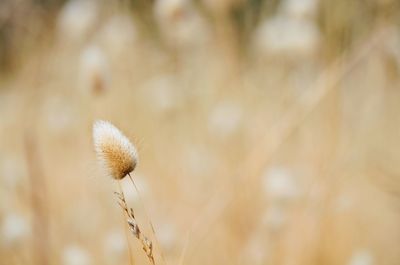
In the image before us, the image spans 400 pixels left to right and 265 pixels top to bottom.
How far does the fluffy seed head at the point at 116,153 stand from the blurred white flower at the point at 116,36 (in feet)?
5.32

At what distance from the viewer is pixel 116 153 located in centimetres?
86

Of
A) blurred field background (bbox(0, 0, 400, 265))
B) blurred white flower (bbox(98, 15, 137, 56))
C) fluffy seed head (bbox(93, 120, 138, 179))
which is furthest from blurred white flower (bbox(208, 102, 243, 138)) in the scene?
fluffy seed head (bbox(93, 120, 138, 179))

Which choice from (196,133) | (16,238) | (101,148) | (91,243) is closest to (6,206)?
(91,243)

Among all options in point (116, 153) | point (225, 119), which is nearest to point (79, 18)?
point (225, 119)

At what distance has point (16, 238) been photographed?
4.87 ft

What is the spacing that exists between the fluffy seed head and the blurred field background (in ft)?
0.41

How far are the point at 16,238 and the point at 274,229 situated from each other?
0.51 m

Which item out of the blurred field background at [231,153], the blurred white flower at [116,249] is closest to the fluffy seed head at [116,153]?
the blurred field background at [231,153]

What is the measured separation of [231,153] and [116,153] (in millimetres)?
1307

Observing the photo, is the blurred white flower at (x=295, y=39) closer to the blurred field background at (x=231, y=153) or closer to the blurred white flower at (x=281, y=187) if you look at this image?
the blurred field background at (x=231, y=153)

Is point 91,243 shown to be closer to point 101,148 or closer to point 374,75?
point 374,75

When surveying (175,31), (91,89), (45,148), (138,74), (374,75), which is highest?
(138,74)

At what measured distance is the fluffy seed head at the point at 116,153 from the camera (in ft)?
2.80

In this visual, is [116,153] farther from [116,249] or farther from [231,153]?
[231,153]
